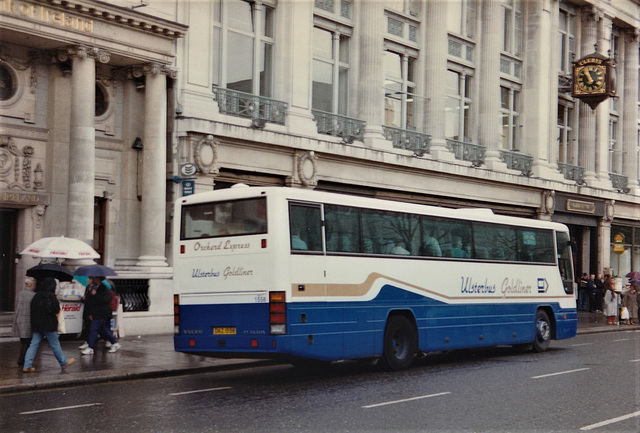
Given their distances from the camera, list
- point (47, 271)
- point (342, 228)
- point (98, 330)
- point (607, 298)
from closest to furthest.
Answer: point (342, 228) < point (47, 271) < point (98, 330) < point (607, 298)

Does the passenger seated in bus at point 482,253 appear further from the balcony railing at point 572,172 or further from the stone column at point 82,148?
the balcony railing at point 572,172

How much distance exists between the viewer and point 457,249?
736 inches

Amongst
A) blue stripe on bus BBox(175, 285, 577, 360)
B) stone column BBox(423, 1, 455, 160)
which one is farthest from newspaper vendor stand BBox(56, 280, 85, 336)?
stone column BBox(423, 1, 455, 160)

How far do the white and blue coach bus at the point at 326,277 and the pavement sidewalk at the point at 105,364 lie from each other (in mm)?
1028

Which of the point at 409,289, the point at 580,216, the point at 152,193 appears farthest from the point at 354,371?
the point at 580,216

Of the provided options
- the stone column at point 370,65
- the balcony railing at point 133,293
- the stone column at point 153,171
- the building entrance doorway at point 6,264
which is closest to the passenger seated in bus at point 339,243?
the balcony railing at point 133,293

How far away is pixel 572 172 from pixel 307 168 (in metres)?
19.6

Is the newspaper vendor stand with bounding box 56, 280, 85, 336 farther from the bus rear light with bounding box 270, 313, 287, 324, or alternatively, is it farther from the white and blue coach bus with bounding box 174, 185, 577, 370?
the bus rear light with bounding box 270, 313, 287, 324

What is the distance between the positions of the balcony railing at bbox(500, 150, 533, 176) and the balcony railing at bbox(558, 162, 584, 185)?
3.41 meters

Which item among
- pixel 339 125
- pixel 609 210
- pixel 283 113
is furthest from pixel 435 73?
pixel 609 210

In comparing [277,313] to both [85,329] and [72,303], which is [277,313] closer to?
[85,329]

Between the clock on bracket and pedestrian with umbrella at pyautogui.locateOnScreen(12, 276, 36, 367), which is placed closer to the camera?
pedestrian with umbrella at pyautogui.locateOnScreen(12, 276, 36, 367)

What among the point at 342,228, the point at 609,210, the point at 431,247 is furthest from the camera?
the point at 609,210

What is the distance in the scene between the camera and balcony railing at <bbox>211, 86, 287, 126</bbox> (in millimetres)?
25656
